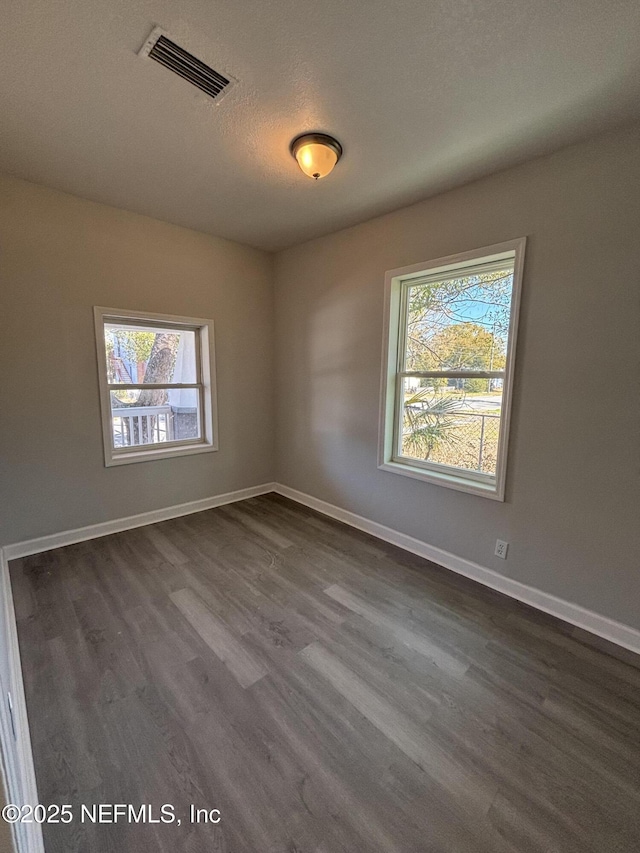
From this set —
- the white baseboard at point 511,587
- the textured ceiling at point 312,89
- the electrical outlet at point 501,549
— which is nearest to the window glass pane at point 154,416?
the textured ceiling at point 312,89

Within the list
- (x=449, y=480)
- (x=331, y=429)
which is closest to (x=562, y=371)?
(x=449, y=480)

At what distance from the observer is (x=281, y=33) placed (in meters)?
1.40

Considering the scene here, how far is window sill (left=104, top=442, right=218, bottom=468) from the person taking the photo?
315 centimetres

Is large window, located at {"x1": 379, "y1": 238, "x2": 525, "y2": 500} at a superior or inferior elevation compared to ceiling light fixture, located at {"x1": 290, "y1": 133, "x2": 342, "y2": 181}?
inferior

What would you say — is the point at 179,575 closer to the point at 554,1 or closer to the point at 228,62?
the point at 228,62

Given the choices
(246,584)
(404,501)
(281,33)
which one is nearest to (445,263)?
(281,33)

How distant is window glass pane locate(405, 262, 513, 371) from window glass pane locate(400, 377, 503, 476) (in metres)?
0.15

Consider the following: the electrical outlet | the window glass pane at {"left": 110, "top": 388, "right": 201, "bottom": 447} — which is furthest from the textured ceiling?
the electrical outlet

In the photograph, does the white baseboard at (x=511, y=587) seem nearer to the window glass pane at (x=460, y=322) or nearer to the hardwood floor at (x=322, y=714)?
the hardwood floor at (x=322, y=714)

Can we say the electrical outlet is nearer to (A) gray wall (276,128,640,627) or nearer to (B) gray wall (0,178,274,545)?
(A) gray wall (276,128,640,627)

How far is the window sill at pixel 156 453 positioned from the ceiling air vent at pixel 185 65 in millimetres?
2687

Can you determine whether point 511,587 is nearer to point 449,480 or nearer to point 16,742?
point 449,480

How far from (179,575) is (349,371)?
220cm

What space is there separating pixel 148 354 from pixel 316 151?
229 centimetres
